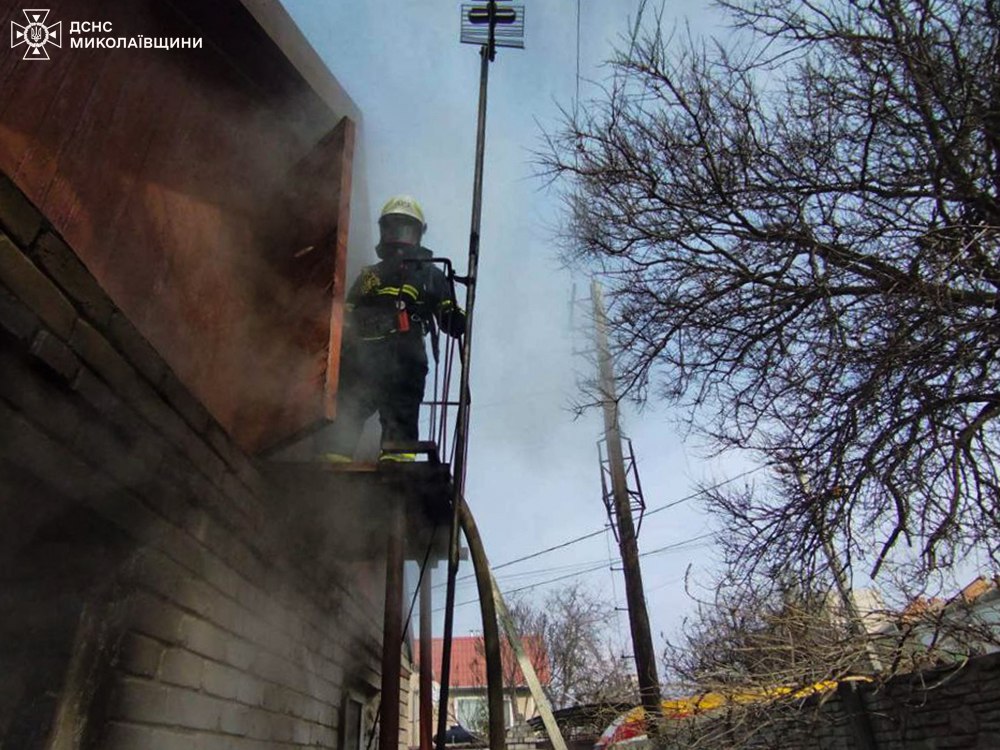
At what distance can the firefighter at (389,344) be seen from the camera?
381 centimetres

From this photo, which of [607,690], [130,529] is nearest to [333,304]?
[130,529]

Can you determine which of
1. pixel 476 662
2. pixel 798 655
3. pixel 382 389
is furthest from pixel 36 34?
pixel 476 662

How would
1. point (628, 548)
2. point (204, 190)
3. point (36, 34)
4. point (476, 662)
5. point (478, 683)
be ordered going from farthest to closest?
point (478, 683), point (476, 662), point (628, 548), point (204, 190), point (36, 34)

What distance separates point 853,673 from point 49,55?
23.2ft

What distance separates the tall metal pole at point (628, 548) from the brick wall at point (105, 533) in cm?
545

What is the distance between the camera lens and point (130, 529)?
207 centimetres

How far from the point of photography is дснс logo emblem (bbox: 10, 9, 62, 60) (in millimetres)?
2074

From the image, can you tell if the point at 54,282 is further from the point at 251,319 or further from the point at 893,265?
the point at 893,265

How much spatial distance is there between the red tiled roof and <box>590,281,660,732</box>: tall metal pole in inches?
629

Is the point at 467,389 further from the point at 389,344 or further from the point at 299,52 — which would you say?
the point at 299,52

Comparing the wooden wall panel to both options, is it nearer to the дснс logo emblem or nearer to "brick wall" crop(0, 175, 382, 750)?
the дснс logo emblem

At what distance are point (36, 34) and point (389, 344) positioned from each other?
6.96 feet

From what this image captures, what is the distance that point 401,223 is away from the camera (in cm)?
449

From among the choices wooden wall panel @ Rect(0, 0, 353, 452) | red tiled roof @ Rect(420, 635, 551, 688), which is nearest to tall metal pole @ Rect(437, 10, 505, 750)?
wooden wall panel @ Rect(0, 0, 353, 452)
